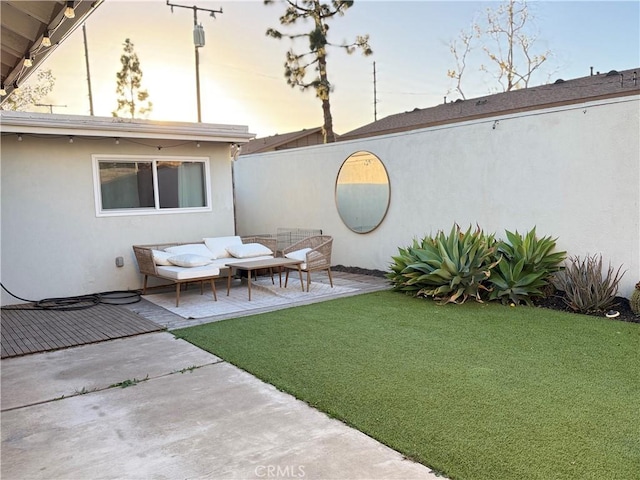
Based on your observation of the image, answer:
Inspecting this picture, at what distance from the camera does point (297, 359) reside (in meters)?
4.52

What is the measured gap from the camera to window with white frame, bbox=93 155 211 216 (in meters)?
8.34

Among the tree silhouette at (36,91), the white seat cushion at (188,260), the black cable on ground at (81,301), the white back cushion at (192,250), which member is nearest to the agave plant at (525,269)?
the white seat cushion at (188,260)

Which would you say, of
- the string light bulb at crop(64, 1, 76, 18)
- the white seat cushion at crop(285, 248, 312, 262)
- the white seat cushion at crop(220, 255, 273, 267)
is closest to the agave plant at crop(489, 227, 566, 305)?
the white seat cushion at crop(285, 248, 312, 262)

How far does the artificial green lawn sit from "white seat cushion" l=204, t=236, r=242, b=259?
8.81 feet

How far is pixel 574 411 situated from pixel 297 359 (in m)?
2.36

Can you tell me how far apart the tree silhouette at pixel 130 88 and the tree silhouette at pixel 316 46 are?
590 inches

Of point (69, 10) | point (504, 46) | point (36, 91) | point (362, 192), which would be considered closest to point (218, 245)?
point (362, 192)

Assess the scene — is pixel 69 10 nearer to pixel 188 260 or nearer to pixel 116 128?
pixel 188 260

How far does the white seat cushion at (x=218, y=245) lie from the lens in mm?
8734

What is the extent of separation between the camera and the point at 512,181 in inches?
287

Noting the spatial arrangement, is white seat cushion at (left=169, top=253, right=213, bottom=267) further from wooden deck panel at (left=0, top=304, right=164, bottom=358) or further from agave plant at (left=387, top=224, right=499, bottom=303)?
agave plant at (left=387, top=224, right=499, bottom=303)

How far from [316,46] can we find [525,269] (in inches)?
441

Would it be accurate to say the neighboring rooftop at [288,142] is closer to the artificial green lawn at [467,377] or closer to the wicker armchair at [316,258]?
the wicker armchair at [316,258]

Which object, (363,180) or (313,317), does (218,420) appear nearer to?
(313,317)
